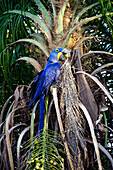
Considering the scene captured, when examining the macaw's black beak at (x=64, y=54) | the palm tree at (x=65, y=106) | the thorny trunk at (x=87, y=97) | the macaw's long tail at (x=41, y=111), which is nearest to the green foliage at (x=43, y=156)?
the palm tree at (x=65, y=106)

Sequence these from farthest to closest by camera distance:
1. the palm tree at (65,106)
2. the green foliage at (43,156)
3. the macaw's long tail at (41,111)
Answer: the macaw's long tail at (41,111)
the palm tree at (65,106)
the green foliage at (43,156)

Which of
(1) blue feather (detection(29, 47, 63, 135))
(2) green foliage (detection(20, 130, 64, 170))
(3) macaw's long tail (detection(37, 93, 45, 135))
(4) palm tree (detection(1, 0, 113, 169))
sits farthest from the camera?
(1) blue feather (detection(29, 47, 63, 135))

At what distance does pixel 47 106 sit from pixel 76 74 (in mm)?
278

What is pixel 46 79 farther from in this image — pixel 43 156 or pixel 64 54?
pixel 43 156

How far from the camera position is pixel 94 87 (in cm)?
147

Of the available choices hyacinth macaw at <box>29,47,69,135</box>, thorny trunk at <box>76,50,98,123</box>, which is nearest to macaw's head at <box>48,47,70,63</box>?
hyacinth macaw at <box>29,47,69,135</box>

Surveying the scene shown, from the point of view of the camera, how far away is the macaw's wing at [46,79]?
53.9 inches

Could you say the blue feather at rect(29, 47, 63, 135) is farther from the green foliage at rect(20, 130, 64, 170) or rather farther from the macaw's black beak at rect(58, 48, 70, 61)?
the green foliage at rect(20, 130, 64, 170)

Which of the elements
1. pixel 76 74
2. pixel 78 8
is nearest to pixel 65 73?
pixel 76 74

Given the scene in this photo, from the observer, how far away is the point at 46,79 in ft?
4.60

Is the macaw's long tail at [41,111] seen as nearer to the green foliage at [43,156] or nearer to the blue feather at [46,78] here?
the blue feather at [46,78]

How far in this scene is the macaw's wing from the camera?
137cm

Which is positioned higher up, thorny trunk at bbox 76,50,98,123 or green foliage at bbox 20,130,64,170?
thorny trunk at bbox 76,50,98,123

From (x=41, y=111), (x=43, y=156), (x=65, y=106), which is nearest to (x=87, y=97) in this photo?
(x=65, y=106)
